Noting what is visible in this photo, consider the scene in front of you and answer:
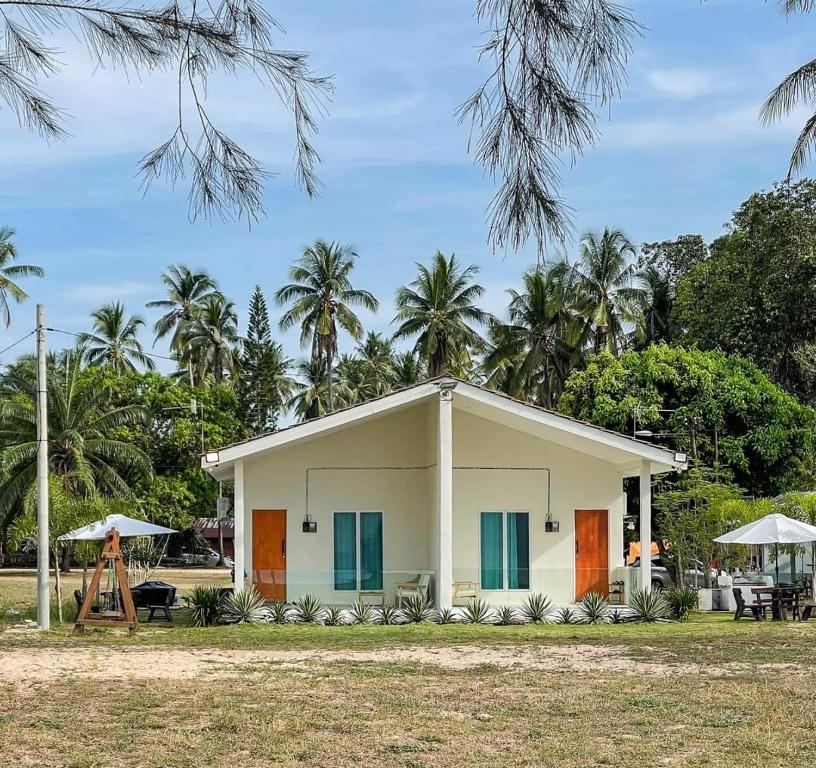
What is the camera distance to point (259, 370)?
170 ft

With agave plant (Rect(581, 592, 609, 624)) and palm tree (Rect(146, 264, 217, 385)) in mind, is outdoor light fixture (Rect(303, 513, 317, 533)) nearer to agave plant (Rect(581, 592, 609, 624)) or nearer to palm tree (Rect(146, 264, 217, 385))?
agave plant (Rect(581, 592, 609, 624))

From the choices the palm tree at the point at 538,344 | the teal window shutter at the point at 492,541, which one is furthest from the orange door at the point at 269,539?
the palm tree at the point at 538,344

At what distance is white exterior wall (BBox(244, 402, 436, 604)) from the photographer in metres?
22.1

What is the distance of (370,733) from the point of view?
9250mm

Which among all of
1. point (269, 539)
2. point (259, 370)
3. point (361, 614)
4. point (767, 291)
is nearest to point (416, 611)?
point (361, 614)

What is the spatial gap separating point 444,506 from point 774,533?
557cm

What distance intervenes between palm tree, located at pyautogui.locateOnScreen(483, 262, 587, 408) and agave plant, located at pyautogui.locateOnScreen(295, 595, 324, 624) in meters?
25.8

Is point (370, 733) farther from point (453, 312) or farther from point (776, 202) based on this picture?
point (453, 312)

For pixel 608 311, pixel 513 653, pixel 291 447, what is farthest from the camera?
pixel 608 311

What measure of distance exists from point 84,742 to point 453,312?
3851 cm

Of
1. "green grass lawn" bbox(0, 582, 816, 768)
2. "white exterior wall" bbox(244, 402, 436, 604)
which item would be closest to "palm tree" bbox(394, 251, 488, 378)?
"white exterior wall" bbox(244, 402, 436, 604)

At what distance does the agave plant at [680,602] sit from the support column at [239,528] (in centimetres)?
727

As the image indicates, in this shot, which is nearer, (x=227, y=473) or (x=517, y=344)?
(x=227, y=473)

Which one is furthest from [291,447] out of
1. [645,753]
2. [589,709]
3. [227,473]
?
[645,753]
